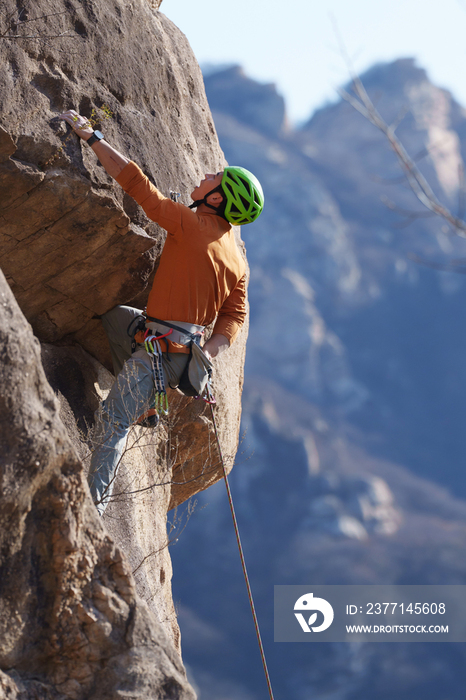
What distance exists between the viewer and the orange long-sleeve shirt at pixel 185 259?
4672 mm

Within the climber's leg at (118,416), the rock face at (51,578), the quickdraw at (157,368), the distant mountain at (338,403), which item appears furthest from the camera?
the distant mountain at (338,403)

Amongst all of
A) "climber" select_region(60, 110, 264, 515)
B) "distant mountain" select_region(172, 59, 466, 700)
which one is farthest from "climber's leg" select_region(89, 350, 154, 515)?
"distant mountain" select_region(172, 59, 466, 700)

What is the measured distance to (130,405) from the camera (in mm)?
4758

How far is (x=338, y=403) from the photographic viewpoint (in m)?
96.9

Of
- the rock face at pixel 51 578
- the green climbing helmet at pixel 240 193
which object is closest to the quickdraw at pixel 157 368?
the green climbing helmet at pixel 240 193

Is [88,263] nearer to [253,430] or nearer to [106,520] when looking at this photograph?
[106,520]

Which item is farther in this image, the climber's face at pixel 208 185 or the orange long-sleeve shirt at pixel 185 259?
the climber's face at pixel 208 185

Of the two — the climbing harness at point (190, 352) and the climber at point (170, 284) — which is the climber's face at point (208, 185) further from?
the climbing harness at point (190, 352)

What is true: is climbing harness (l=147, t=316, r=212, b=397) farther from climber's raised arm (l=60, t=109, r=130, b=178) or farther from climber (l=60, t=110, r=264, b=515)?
climber's raised arm (l=60, t=109, r=130, b=178)

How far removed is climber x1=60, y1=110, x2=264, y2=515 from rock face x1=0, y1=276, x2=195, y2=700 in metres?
1.03

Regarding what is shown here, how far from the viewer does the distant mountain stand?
6488 cm

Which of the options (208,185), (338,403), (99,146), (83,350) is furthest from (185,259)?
(338,403)

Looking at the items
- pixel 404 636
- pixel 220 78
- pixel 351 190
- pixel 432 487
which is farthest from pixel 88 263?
pixel 220 78

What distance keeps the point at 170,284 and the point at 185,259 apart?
0.63ft
